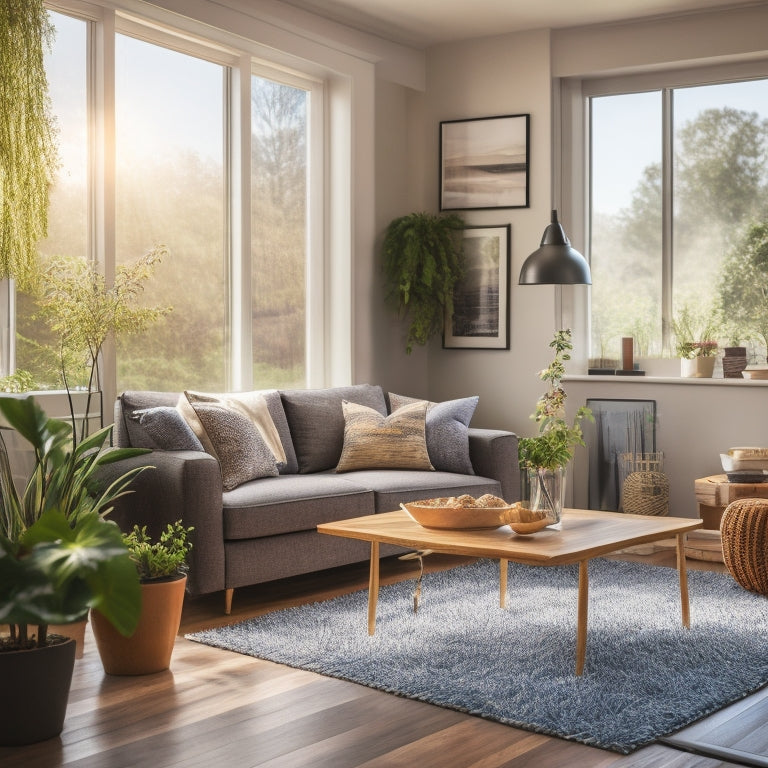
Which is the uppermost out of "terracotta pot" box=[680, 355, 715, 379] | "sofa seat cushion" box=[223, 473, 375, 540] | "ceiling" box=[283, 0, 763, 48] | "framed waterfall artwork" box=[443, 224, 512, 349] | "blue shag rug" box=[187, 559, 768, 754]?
"ceiling" box=[283, 0, 763, 48]

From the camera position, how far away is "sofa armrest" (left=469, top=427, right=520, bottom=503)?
17.1 ft

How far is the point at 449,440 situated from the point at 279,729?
2.57m

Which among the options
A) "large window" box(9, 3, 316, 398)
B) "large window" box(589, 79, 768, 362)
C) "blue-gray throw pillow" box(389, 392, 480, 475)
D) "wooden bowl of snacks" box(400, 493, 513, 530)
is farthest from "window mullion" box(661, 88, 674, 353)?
"wooden bowl of snacks" box(400, 493, 513, 530)

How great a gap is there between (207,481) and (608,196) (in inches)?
130

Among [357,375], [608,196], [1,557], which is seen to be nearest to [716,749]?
[1,557]

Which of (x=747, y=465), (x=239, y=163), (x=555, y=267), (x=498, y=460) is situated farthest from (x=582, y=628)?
(x=239, y=163)

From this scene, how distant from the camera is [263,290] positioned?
5.67 metres

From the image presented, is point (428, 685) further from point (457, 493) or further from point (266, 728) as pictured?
point (457, 493)

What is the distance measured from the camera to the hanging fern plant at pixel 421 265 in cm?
605

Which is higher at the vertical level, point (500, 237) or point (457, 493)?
point (500, 237)

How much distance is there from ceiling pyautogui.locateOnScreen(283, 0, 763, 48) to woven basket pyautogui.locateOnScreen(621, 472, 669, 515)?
2.50 m

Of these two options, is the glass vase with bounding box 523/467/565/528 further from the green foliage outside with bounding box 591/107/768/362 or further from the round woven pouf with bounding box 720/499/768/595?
the green foliage outside with bounding box 591/107/768/362

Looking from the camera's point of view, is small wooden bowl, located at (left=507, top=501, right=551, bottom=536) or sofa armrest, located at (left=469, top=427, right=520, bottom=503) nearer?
small wooden bowl, located at (left=507, top=501, right=551, bottom=536)

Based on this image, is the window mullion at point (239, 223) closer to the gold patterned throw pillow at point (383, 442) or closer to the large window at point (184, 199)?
the large window at point (184, 199)
